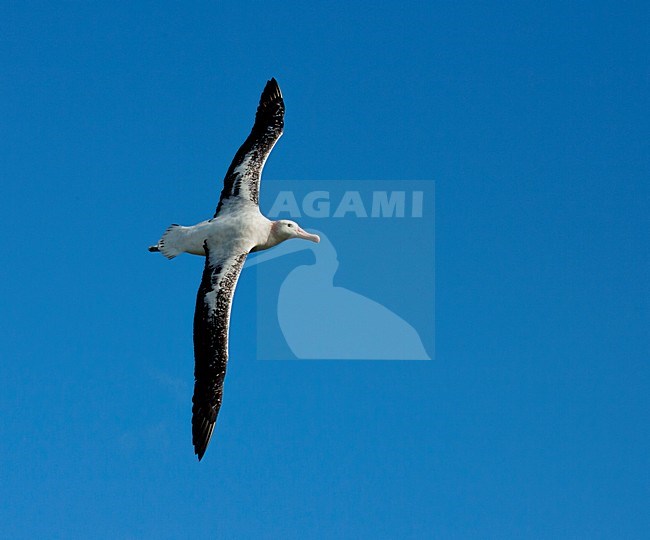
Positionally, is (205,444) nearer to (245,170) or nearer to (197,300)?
(197,300)

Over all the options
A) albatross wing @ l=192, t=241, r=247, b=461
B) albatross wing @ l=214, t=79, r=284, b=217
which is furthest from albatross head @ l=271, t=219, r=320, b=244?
albatross wing @ l=192, t=241, r=247, b=461

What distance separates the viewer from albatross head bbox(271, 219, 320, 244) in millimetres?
27719

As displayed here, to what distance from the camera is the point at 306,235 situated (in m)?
28.7

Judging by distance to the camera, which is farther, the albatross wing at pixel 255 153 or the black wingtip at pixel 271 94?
the black wingtip at pixel 271 94

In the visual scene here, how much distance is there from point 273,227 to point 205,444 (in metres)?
5.29

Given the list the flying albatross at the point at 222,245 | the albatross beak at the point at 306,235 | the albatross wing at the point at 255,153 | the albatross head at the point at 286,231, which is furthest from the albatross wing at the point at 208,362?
the albatross beak at the point at 306,235

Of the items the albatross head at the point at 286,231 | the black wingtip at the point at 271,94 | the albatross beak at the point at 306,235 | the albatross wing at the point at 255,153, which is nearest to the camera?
the albatross head at the point at 286,231

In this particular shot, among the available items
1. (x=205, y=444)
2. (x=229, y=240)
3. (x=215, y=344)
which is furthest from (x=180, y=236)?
(x=205, y=444)

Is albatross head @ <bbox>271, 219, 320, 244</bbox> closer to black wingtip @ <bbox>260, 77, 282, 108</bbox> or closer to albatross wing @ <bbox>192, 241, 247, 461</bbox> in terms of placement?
albatross wing @ <bbox>192, 241, 247, 461</bbox>

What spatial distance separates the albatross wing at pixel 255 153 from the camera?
28094 mm

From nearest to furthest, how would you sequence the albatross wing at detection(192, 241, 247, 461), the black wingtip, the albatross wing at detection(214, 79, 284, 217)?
the albatross wing at detection(192, 241, 247, 461), the albatross wing at detection(214, 79, 284, 217), the black wingtip

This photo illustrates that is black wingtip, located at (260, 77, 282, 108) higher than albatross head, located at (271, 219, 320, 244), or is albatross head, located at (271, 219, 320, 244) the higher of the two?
black wingtip, located at (260, 77, 282, 108)

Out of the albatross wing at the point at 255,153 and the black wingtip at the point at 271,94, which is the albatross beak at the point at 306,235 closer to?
the albatross wing at the point at 255,153

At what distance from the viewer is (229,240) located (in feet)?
87.5
